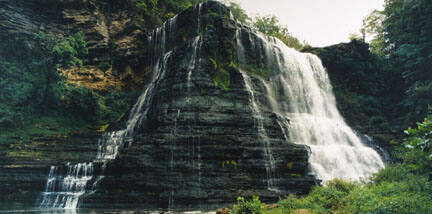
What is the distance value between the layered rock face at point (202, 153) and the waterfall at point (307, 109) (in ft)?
5.46

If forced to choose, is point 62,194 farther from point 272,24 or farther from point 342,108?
point 272,24

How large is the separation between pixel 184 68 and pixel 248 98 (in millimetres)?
4513

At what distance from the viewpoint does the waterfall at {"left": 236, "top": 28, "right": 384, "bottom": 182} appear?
17511mm

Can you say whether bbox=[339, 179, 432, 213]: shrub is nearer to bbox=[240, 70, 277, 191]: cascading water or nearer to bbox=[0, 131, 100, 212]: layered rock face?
bbox=[240, 70, 277, 191]: cascading water

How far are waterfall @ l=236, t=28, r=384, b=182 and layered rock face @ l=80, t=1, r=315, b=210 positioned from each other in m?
1.67

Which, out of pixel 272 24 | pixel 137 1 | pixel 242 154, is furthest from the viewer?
pixel 272 24

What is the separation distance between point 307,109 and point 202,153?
43.4 feet

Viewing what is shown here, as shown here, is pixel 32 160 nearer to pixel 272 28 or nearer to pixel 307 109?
pixel 307 109

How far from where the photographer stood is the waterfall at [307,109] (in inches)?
689

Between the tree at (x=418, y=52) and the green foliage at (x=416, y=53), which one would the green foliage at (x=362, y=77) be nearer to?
the green foliage at (x=416, y=53)

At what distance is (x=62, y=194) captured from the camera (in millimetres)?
13516

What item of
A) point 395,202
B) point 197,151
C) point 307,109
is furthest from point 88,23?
point 395,202

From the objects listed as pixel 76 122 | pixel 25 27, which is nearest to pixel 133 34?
pixel 25 27

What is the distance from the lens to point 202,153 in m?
13.2
